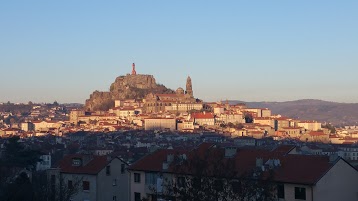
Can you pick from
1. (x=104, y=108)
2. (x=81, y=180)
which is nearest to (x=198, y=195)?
(x=81, y=180)

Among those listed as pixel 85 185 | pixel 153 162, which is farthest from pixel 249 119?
pixel 153 162

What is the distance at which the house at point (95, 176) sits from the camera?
87.6 ft

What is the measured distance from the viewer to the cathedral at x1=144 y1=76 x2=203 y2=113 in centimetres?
17812

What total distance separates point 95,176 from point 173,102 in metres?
155

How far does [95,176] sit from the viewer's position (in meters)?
Answer: 26.6

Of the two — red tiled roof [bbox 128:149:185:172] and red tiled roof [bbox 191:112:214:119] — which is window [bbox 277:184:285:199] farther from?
red tiled roof [bbox 191:112:214:119]

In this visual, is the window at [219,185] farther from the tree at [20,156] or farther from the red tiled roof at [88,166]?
the tree at [20,156]

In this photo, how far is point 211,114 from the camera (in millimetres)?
164125

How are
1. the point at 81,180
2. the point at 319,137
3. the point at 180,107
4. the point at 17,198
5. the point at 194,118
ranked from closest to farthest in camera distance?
the point at 17,198 → the point at 81,180 → the point at 319,137 → the point at 194,118 → the point at 180,107

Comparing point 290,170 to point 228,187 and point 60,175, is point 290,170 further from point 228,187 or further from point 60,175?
point 60,175

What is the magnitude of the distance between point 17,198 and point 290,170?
8.42 metres

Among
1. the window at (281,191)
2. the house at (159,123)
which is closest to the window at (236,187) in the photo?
the window at (281,191)

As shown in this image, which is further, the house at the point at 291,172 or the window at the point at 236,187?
the house at the point at 291,172

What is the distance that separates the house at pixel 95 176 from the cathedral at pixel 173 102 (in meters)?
148
